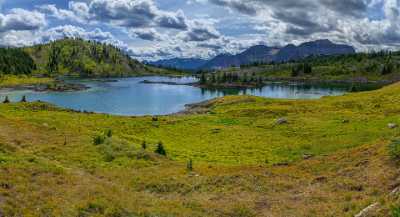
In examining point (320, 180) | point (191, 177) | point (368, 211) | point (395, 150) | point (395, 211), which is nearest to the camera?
point (395, 211)

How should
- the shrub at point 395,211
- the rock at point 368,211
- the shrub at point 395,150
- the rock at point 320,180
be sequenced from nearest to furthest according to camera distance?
1. the shrub at point 395,211
2. the rock at point 368,211
3. the shrub at point 395,150
4. the rock at point 320,180

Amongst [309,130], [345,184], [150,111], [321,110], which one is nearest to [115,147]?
[345,184]

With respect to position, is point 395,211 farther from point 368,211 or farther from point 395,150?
point 395,150

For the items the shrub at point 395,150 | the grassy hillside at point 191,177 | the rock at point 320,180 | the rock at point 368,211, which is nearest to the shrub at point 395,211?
the grassy hillside at point 191,177

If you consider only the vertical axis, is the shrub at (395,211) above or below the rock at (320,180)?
above

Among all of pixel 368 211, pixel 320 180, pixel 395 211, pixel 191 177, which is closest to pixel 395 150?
pixel 320 180

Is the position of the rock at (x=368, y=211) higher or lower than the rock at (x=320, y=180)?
higher

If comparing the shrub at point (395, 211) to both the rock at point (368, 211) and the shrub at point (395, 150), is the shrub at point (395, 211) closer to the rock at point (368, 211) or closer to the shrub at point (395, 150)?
the rock at point (368, 211)

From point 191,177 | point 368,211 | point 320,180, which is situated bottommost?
point 191,177

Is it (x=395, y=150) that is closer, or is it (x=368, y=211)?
(x=368, y=211)

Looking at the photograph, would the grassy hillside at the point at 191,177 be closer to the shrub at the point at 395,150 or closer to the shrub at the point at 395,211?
the shrub at the point at 395,211

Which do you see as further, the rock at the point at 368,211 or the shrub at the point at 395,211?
the rock at the point at 368,211

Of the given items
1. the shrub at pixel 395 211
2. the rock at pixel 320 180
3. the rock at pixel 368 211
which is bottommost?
the rock at pixel 320 180

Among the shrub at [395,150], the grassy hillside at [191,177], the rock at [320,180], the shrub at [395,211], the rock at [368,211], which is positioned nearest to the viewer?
the shrub at [395,211]
